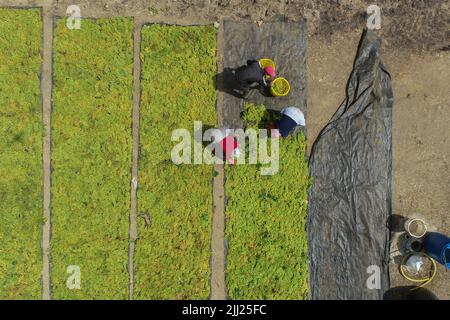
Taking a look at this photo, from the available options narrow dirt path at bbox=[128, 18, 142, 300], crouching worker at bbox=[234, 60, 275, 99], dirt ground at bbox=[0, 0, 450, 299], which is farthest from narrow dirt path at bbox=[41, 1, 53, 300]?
crouching worker at bbox=[234, 60, 275, 99]

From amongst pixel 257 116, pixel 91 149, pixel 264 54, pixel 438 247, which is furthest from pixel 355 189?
pixel 91 149

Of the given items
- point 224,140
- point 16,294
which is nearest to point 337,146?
point 224,140

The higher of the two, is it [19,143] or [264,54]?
[264,54]

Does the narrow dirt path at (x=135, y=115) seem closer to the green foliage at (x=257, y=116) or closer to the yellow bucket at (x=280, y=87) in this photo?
the green foliage at (x=257, y=116)

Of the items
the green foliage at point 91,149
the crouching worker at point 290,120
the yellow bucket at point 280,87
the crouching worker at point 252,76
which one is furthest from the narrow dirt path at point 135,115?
the crouching worker at point 290,120

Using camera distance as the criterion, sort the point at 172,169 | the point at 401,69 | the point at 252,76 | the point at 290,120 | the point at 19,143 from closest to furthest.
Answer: the point at 252,76, the point at 290,120, the point at 19,143, the point at 172,169, the point at 401,69

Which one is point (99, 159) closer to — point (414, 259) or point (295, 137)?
point (295, 137)

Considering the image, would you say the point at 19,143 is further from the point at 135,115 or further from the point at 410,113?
the point at 410,113

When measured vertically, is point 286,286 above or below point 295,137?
below
